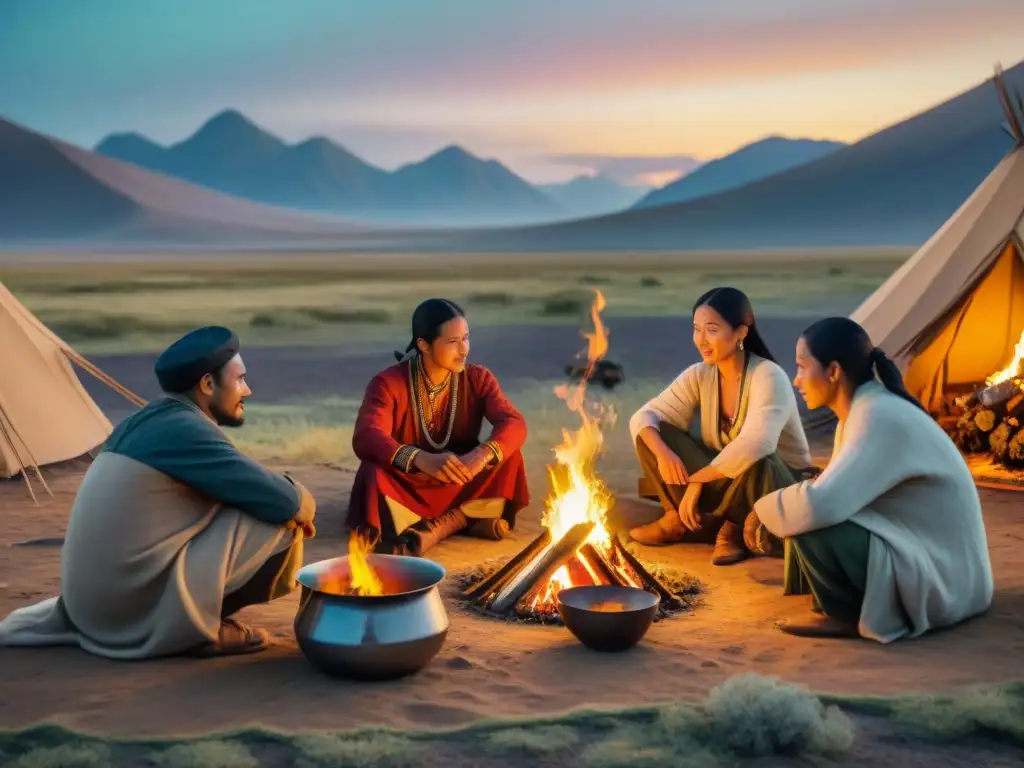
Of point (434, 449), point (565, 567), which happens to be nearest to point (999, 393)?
point (434, 449)

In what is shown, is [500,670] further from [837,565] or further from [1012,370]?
[1012,370]

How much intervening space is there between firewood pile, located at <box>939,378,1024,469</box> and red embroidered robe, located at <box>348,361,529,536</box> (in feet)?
10.7

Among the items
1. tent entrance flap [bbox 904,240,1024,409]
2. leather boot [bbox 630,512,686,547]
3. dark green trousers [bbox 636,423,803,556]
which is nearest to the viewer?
dark green trousers [bbox 636,423,803,556]

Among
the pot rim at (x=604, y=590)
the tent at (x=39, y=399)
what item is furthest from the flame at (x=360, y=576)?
the tent at (x=39, y=399)

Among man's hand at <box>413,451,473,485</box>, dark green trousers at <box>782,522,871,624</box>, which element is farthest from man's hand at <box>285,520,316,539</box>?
dark green trousers at <box>782,522,871,624</box>

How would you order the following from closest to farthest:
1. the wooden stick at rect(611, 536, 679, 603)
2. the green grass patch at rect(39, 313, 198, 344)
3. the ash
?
the ash
the wooden stick at rect(611, 536, 679, 603)
the green grass patch at rect(39, 313, 198, 344)

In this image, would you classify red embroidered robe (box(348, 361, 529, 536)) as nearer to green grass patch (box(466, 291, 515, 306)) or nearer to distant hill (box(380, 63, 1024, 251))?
green grass patch (box(466, 291, 515, 306))

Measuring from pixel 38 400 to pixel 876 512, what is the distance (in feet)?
17.4

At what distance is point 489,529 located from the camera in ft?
19.1

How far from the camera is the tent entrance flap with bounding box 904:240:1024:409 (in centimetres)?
826

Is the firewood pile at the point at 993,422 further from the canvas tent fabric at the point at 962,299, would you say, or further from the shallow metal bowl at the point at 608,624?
the shallow metal bowl at the point at 608,624

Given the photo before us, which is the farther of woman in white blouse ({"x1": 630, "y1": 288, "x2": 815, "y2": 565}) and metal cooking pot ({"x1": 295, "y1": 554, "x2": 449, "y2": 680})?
woman in white blouse ({"x1": 630, "y1": 288, "x2": 815, "y2": 565})

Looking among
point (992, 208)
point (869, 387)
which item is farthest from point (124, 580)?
point (992, 208)

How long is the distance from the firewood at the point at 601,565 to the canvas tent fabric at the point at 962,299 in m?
3.85
